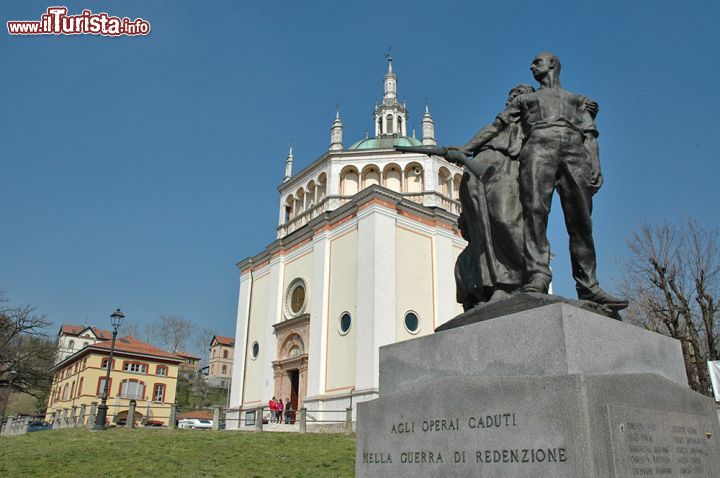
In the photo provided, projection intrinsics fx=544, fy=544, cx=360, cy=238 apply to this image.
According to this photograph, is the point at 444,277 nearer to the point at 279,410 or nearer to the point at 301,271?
the point at 301,271

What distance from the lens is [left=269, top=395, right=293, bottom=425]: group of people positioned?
2591cm

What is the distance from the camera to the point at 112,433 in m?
19.2

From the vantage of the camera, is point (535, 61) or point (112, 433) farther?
point (112, 433)

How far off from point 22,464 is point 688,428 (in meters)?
14.3

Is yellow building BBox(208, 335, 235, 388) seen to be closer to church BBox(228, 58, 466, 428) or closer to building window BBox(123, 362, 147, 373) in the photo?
building window BBox(123, 362, 147, 373)

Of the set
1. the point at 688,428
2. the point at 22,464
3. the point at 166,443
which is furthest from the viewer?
the point at 166,443

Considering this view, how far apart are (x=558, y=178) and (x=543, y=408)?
2.01 m

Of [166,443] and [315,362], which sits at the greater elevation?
[315,362]

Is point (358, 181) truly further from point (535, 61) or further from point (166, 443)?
point (535, 61)

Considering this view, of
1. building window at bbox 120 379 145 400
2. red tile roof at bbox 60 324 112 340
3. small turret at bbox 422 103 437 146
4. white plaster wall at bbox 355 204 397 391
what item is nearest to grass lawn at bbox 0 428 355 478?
white plaster wall at bbox 355 204 397 391

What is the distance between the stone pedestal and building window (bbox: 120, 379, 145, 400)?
50518 mm

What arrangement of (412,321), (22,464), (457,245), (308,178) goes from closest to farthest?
1. (22,464)
2. (412,321)
3. (457,245)
4. (308,178)

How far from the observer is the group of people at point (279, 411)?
25.9m

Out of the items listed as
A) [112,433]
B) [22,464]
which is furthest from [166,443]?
[112,433]
